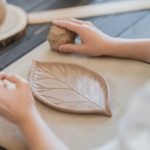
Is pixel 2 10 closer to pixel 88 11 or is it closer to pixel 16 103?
pixel 88 11

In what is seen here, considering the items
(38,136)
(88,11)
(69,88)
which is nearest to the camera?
(38,136)

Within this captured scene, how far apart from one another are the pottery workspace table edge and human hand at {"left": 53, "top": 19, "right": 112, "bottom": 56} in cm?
2

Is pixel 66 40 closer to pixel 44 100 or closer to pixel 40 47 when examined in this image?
pixel 40 47

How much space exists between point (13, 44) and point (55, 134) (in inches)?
14.7

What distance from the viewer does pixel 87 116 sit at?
631 mm

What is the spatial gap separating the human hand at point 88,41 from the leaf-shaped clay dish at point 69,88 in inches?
2.8

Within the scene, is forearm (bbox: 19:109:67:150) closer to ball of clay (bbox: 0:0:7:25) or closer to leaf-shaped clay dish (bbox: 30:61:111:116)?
leaf-shaped clay dish (bbox: 30:61:111:116)

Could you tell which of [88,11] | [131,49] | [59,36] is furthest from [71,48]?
[88,11]

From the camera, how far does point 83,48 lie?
79cm

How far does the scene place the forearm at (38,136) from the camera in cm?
52

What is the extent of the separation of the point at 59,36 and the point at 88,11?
10.3 inches

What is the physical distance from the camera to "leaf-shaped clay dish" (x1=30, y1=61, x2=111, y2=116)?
64 centimetres

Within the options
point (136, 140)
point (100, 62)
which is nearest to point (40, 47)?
point (100, 62)

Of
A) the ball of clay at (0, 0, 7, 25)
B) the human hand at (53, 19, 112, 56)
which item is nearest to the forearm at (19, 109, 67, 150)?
the human hand at (53, 19, 112, 56)
